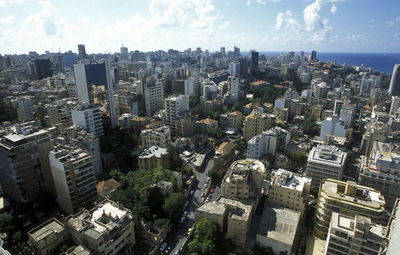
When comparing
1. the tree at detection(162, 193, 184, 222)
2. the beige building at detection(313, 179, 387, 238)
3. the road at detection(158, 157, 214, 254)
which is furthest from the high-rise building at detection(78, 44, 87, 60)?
the beige building at detection(313, 179, 387, 238)

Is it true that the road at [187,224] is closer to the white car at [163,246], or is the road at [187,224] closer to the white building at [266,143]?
the white car at [163,246]

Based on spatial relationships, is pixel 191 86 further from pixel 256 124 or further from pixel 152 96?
pixel 256 124

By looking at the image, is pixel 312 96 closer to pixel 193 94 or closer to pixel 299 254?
pixel 193 94

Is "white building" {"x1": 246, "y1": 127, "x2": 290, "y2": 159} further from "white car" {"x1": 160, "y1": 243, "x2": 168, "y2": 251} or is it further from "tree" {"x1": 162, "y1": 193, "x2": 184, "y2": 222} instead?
"white car" {"x1": 160, "y1": 243, "x2": 168, "y2": 251}

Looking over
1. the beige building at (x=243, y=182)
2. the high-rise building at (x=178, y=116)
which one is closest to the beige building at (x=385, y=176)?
the beige building at (x=243, y=182)

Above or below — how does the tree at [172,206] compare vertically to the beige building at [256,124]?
below

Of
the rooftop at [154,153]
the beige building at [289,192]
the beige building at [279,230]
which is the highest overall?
the rooftop at [154,153]
